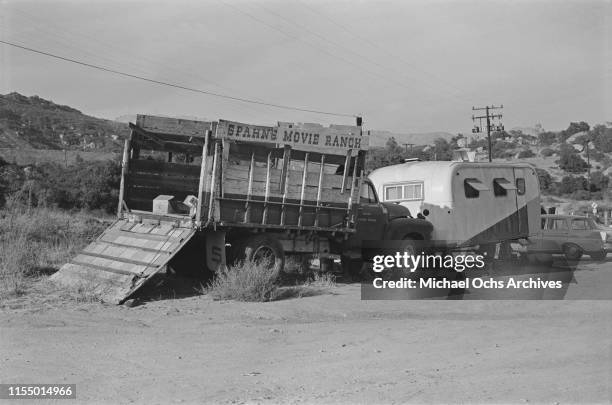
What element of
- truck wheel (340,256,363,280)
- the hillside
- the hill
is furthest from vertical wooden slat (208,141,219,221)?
the hill

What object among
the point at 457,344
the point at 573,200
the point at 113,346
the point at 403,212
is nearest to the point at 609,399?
the point at 457,344

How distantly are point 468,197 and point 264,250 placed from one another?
5612 mm

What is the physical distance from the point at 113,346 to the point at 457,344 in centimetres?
385

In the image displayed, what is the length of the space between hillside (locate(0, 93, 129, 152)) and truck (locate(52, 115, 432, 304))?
3221 cm

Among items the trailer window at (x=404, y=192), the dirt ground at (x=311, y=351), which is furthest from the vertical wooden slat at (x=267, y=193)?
the trailer window at (x=404, y=192)

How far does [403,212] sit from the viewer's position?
14234mm

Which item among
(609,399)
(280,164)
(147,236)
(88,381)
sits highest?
(280,164)

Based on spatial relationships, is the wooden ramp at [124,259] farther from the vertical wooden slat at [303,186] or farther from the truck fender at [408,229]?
the truck fender at [408,229]

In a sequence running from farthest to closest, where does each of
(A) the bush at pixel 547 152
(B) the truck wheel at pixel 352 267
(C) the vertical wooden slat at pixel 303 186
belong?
(A) the bush at pixel 547 152, (B) the truck wheel at pixel 352 267, (C) the vertical wooden slat at pixel 303 186

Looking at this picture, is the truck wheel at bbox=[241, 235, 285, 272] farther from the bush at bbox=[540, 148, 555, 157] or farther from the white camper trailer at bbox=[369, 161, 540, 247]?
the bush at bbox=[540, 148, 555, 157]

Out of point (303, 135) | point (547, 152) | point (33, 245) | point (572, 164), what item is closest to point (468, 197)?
point (303, 135)

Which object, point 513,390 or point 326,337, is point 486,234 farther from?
point 513,390

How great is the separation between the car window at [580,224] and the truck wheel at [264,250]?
12.7 meters

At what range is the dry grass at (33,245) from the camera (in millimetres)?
10320
